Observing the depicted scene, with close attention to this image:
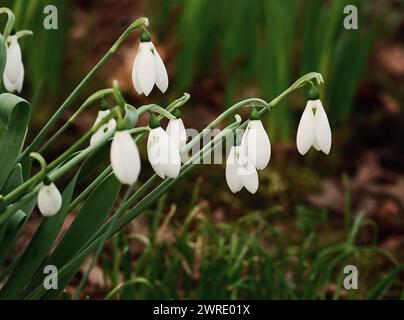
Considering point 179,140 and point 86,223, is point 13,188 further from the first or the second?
point 179,140

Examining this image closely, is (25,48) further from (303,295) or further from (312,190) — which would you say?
(303,295)

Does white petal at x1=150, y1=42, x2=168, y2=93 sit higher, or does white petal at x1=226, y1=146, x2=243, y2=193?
white petal at x1=150, y1=42, x2=168, y2=93

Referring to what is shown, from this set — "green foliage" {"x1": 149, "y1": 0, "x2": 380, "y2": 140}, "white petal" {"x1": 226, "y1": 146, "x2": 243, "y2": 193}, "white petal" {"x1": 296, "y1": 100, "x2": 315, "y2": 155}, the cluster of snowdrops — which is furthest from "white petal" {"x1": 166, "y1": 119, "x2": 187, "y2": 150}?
"green foliage" {"x1": 149, "y1": 0, "x2": 380, "y2": 140}

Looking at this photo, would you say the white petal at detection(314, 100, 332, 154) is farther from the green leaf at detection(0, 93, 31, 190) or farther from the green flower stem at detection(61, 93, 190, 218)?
the green leaf at detection(0, 93, 31, 190)

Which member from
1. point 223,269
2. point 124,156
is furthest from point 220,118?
point 223,269

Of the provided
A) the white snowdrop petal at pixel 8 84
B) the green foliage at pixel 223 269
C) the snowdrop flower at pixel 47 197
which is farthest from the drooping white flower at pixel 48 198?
the green foliage at pixel 223 269

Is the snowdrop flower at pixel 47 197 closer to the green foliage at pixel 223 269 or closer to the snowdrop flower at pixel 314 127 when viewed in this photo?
the snowdrop flower at pixel 314 127
